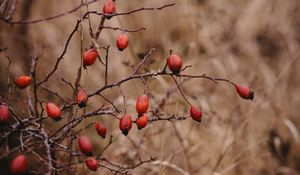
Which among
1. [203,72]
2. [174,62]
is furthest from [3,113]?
[203,72]

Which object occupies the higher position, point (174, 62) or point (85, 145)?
point (174, 62)

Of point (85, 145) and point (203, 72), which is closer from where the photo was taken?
point (85, 145)

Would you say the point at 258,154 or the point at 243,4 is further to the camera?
the point at 243,4

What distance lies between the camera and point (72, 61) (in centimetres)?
296

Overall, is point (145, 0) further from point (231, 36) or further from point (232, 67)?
point (232, 67)

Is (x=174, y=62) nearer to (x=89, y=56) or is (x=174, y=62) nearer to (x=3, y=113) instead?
(x=89, y=56)

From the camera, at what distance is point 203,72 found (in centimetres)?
310

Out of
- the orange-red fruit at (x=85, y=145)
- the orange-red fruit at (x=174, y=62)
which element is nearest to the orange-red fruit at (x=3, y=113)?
the orange-red fruit at (x=85, y=145)

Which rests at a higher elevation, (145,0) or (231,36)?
(145,0)

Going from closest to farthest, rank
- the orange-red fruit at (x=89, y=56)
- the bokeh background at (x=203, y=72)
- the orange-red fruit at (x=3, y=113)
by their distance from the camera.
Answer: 1. the orange-red fruit at (x=3, y=113)
2. the orange-red fruit at (x=89, y=56)
3. the bokeh background at (x=203, y=72)

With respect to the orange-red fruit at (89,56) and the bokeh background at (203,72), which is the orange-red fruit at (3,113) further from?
the bokeh background at (203,72)

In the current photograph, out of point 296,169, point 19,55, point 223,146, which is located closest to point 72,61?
point 19,55

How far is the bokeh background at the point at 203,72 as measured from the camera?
7.69 ft

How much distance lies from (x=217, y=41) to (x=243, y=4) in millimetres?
760
